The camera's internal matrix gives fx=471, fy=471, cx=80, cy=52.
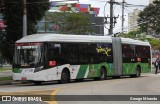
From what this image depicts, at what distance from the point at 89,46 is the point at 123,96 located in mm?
14610

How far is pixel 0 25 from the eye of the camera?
120 ft

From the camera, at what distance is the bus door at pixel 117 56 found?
36678 millimetres

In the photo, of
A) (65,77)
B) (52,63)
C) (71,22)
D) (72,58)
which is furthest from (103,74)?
(71,22)

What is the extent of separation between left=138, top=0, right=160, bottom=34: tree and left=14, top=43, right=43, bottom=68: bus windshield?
54.5 meters

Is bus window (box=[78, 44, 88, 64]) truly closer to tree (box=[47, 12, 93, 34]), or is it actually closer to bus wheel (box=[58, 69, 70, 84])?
bus wheel (box=[58, 69, 70, 84])

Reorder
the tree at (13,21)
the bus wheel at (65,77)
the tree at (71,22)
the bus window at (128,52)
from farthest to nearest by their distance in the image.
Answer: the tree at (71,22), the bus window at (128,52), the tree at (13,21), the bus wheel at (65,77)

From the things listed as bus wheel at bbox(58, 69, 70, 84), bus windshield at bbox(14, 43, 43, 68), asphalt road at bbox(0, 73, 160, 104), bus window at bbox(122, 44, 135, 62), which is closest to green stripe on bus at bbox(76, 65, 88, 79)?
bus wheel at bbox(58, 69, 70, 84)

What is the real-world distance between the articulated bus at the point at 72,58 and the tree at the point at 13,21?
6.20 m

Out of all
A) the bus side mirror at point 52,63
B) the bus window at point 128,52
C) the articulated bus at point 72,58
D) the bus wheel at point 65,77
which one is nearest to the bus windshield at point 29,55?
the articulated bus at point 72,58

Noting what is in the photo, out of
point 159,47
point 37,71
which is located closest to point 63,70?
point 37,71

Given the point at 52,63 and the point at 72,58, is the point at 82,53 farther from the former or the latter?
the point at 52,63

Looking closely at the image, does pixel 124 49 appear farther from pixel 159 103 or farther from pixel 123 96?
pixel 159 103

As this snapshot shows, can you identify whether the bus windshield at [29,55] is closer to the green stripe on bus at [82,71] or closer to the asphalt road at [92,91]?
the asphalt road at [92,91]

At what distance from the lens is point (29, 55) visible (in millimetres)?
28828
